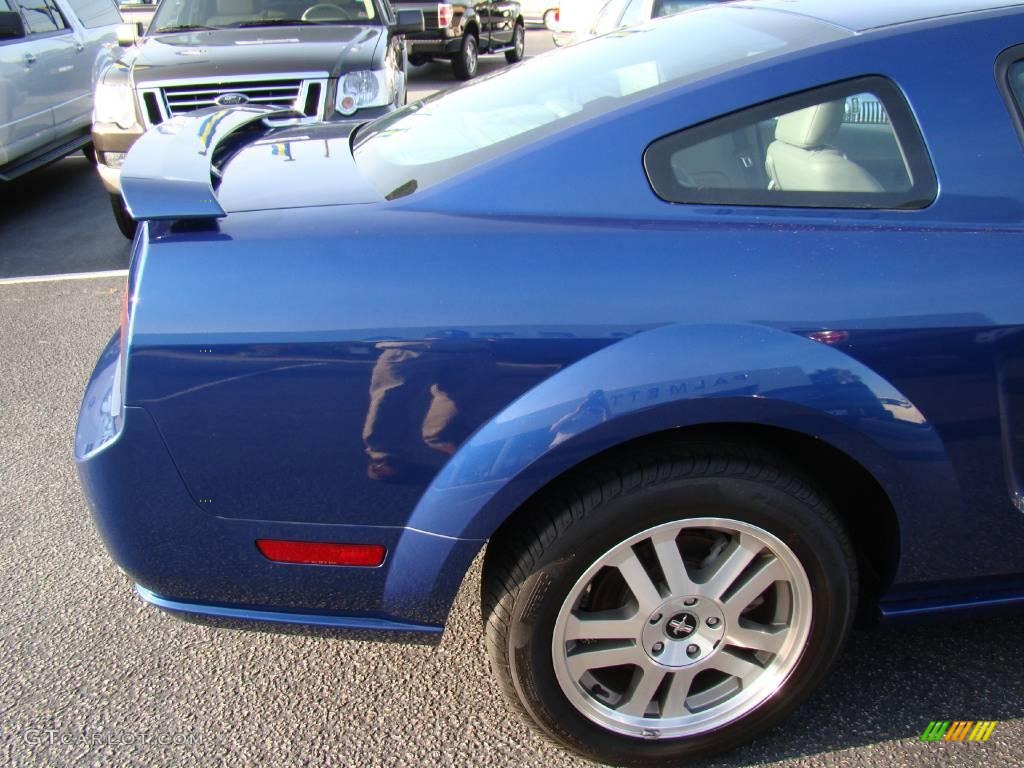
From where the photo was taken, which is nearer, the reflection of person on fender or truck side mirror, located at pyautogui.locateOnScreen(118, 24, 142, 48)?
the reflection of person on fender

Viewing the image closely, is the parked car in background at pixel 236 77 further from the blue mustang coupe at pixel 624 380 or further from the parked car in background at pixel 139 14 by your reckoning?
the blue mustang coupe at pixel 624 380

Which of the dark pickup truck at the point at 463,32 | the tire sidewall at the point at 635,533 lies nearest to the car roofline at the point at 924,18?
the tire sidewall at the point at 635,533

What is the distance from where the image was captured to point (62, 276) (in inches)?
210

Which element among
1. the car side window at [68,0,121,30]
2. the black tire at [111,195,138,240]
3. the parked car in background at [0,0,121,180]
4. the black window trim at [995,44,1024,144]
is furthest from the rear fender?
the car side window at [68,0,121,30]

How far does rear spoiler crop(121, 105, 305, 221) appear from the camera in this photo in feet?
5.73

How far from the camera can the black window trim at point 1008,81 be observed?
1.82 meters

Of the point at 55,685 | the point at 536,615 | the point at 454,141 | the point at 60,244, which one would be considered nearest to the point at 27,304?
the point at 60,244

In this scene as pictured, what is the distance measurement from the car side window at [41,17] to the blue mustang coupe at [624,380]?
6.40m

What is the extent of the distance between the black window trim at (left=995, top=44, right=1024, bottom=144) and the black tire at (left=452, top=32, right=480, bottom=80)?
41.5 ft

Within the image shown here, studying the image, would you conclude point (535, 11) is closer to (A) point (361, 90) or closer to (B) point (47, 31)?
(B) point (47, 31)

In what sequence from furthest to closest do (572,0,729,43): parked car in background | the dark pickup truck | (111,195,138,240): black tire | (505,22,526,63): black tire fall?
(505,22,526,63): black tire < the dark pickup truck < (572,0,729,43): parked car in background < (111,195,138,240): black tire

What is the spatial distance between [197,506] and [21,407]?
236 centimetres

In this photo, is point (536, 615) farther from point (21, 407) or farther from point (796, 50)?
point (21, 407)

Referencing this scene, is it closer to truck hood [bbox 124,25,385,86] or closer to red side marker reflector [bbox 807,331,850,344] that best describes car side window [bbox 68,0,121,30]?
truck hood [bbox 124,25,385,86]
